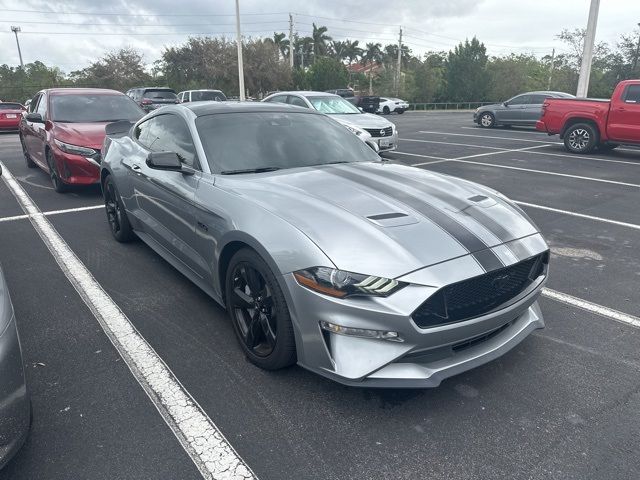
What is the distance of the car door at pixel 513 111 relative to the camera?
19.1m

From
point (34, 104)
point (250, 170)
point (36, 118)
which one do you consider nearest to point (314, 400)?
point (250, 170)

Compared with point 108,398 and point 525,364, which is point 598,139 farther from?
point 108,398

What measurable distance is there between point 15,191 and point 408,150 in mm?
9394

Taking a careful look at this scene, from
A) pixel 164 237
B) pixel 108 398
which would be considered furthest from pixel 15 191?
pixel 108 398

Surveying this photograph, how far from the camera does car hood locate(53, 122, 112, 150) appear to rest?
745 centimetres

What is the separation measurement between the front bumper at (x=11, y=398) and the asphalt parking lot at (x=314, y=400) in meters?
0.31

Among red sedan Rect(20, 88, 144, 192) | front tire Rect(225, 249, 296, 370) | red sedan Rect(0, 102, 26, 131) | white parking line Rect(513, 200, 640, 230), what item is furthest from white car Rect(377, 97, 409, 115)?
front tire Rect(225, 249, 296, 370)

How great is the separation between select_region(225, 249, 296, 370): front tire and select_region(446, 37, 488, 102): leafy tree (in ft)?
169

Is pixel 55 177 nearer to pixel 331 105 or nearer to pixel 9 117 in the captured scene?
pixel 331 105

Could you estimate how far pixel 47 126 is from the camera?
26.6ft

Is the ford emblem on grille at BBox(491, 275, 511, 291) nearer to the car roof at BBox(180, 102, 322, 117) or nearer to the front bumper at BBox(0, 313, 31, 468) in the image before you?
the front bumper at BBox(0, 313, 31, 468)

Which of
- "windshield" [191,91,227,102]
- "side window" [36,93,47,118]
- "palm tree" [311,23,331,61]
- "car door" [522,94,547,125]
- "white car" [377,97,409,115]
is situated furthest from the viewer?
"palm tree" [311,23,331,61]

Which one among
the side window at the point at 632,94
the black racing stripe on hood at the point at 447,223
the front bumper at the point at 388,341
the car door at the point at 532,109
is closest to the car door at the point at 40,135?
the black racing stripe on hood at the point at 447,223

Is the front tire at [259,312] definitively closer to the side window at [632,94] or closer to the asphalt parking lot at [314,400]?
the asphalt parking lot at [314,400]
